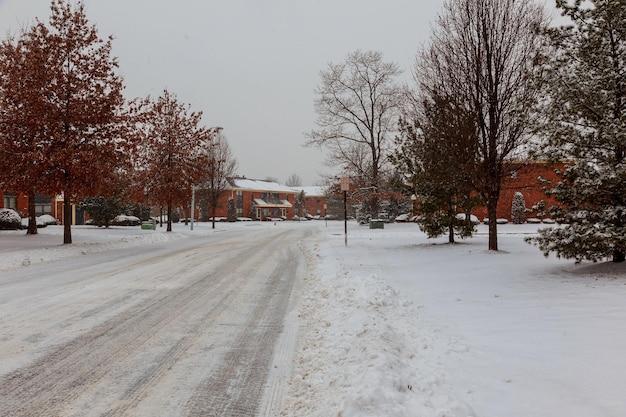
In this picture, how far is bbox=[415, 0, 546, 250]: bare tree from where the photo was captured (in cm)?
1302

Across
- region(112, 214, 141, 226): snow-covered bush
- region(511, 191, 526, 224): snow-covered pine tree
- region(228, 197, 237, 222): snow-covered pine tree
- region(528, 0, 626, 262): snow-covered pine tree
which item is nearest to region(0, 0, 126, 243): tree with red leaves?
region(528, 0, 626, 262): snow-covered pine tree

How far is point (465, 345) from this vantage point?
4.73 meters

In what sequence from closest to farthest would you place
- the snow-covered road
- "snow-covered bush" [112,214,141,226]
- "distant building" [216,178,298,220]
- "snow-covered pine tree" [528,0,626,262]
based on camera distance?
the snow-covered road → "snow-covered pine tree" [528,0,626,262] → "snow-covered bush" [112,214,141,226] → "distant building" [216,178,298,220]

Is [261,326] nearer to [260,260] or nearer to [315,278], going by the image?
[315,278]

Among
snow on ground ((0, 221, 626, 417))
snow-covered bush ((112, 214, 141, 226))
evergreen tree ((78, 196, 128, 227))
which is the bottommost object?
snow on ground ((0, 221, 626, 417))

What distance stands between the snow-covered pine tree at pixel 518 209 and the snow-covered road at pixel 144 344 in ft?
124

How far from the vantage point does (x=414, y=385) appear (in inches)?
144

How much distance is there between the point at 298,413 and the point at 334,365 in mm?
965

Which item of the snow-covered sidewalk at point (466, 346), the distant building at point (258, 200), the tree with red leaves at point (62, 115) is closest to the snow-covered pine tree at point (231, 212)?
the distant building at point (258, 200)

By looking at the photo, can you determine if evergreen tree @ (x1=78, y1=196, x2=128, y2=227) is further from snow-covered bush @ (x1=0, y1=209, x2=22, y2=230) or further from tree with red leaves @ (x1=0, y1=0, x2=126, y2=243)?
tree with red leaves @ (x1=0, y1=0, x2=126, y2=243)

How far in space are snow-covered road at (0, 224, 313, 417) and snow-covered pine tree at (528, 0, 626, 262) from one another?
21.2 feet

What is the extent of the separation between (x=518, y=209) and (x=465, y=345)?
41.5 m

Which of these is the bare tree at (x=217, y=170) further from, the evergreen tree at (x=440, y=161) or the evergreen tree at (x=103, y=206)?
the evergreen tree at (x=440, y=161)

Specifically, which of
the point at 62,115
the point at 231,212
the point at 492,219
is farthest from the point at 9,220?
the point at 231,212
